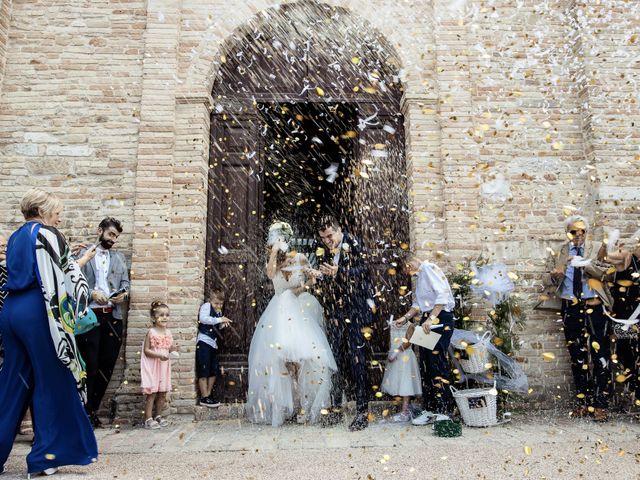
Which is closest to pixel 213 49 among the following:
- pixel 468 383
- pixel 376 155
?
pixel 376 155

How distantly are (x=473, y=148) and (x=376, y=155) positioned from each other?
4.07 feet

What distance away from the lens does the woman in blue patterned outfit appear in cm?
356

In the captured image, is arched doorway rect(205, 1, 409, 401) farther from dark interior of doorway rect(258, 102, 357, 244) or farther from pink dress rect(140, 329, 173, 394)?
pink dress rect(140, 329, 173, 394)

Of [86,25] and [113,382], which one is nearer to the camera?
[113,382]

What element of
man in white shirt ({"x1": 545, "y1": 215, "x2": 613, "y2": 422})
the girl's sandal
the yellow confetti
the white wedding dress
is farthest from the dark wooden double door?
the yellow confetti

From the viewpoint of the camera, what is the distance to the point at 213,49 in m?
6.84

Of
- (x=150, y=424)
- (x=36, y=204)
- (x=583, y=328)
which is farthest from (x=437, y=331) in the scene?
(x=36, y=204)

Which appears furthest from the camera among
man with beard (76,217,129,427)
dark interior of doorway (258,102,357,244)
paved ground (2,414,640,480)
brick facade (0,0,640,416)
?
dark interior of doorway (258,102,357,244)

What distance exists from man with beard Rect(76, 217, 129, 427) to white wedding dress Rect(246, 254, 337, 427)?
1.51 metres

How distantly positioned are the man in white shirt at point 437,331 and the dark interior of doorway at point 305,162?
2674 millimetres

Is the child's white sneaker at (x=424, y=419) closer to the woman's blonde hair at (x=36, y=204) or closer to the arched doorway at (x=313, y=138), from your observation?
the arched doorway at (x=313, y=138)

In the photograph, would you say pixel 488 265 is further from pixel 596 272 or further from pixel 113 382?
pixel 113 382

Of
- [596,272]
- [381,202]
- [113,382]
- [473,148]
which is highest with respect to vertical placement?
[473,148]

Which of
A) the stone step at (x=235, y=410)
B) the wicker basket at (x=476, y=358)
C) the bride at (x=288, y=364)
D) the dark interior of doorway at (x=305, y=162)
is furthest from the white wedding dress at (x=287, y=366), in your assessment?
the dark interior of doorway at (x=305, y=162)
